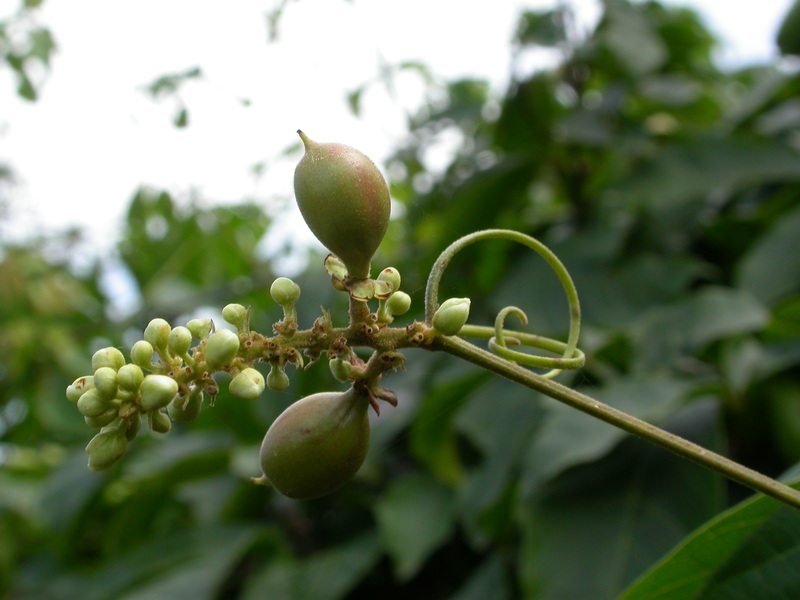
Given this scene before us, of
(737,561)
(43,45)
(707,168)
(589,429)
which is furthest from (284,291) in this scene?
(43,45)

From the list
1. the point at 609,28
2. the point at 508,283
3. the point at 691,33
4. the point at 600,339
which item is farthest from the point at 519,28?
the point at 600,339

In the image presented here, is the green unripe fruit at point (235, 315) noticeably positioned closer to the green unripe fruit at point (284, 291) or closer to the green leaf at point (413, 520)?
the green unripe fruit at point (284, 291)

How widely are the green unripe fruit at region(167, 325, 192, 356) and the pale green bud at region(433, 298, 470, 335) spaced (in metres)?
0.24

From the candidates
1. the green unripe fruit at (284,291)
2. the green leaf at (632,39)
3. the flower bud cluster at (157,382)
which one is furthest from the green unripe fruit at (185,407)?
the green leaf at (632,39)

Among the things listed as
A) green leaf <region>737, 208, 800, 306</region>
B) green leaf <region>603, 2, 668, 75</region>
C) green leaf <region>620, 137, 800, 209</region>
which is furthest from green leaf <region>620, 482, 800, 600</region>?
green leaf <region>603, 2, 668, 75</region>

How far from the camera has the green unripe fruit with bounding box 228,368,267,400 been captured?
70 cm

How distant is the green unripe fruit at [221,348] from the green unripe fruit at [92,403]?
99mm

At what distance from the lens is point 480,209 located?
8.33 feet

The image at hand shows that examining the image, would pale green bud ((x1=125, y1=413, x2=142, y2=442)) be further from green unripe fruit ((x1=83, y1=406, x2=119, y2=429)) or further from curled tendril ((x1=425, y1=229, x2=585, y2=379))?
curled tendril ((x1=425, y1=229, x2=585, y2=379))

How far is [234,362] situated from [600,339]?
1.56 m

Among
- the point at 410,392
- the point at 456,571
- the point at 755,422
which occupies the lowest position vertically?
the point at 456,571

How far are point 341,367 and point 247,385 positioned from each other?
10cm

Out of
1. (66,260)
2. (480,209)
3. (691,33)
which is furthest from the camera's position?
(66,260)

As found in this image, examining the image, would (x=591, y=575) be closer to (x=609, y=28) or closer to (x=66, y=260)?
(x=609, y=28)
